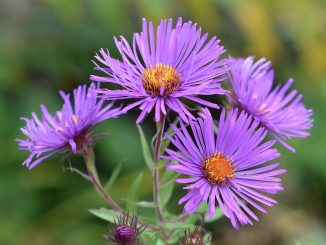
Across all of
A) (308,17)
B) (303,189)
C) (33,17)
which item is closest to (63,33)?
(33,17)

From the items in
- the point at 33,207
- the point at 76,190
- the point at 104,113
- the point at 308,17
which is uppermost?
the point at 308,17

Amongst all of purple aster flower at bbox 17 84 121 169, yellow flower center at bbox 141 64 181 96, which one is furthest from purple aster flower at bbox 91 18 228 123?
purple aster flower at bbox 17 84 121 169

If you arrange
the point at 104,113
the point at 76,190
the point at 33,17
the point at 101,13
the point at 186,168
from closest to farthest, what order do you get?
the point at 186,168 → the point at 104,113 → the point at 101,13 → the point at 76,190 → the point at 33,17

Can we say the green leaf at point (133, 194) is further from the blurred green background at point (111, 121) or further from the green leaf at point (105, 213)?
the blurred green background at point (111, 121)

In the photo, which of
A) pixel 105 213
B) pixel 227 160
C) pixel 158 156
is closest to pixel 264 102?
pixel 227 160

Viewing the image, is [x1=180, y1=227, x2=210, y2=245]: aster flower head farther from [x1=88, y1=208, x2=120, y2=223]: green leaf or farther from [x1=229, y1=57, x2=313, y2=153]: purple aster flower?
[x1=229, y1=57, x2=313, y2=153]: purple aster flower

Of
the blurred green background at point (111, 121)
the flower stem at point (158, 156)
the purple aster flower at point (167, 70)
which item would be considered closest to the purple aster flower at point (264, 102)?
the purple aster flower at point (167, 70)

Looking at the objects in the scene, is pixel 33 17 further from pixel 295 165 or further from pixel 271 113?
pixel 271 113
